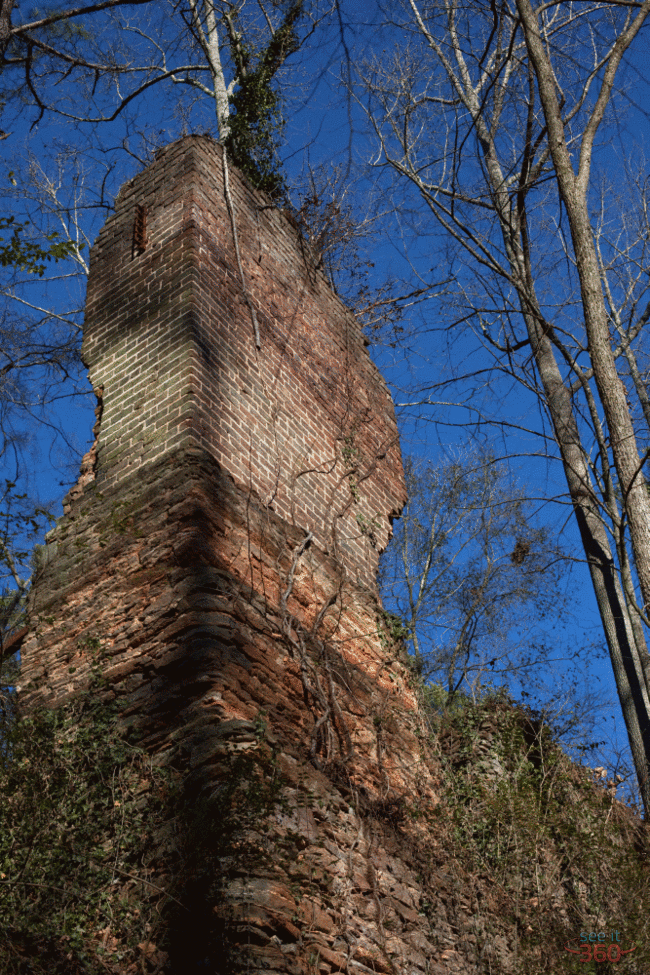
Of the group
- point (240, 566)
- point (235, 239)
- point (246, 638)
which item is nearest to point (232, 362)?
point (235, 239)

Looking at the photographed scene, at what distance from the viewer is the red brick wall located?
21.4ft

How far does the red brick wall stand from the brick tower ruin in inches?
0.9

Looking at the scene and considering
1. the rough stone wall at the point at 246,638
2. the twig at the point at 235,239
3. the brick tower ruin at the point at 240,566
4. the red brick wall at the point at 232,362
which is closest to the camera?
the rough stone wall at the point at 246,638

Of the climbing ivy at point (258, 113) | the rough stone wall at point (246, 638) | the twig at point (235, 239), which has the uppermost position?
the climbing ivy at point (258, 113)

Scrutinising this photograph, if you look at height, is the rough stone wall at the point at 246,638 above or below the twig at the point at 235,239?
below

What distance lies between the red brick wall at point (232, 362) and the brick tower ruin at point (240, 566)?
24 mm

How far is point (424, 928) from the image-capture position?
5.24 m

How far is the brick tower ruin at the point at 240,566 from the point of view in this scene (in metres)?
4.57

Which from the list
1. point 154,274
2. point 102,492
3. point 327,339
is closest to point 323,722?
point 102,492

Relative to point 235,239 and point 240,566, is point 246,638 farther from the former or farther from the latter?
point 235,239

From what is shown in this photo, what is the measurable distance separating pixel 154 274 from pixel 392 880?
4.95 metres

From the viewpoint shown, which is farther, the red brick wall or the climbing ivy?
the climbing ivy

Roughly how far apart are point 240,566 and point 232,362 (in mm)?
1960

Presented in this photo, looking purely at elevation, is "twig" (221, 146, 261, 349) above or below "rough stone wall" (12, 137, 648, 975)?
above
